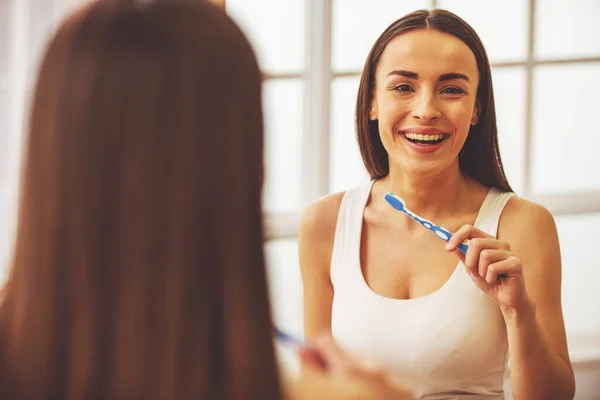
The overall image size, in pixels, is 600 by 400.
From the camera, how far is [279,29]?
200 centimetres

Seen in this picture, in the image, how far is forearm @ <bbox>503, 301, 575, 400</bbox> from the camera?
45.7 inches

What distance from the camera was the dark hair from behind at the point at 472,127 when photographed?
1329 mm

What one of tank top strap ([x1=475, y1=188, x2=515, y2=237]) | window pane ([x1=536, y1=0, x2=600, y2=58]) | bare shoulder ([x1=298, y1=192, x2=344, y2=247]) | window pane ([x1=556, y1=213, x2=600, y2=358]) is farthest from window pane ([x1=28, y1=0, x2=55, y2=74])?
window pane ([x1=556, y1=213, x2=600, y2=358])

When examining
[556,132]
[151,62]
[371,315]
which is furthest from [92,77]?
[556,132]

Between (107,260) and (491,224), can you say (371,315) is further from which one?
(107,260)

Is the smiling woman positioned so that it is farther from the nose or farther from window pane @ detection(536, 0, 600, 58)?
window pane @ detection(536, 0, 600, 58)

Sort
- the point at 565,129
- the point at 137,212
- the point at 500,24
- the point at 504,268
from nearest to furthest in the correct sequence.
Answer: the point at 137,212 → the point at 504,268 → the point at 500,24 → the point at 565,129

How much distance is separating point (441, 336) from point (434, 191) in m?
0.27

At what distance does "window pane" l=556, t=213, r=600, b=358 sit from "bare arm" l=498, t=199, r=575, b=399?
1.04 m

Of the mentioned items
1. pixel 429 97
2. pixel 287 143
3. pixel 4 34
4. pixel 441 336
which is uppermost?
pixel 4 34

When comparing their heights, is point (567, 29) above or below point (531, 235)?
above

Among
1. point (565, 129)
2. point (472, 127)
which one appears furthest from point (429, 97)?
point (565, 129)

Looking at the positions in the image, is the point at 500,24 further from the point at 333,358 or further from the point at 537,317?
the point at 333,358

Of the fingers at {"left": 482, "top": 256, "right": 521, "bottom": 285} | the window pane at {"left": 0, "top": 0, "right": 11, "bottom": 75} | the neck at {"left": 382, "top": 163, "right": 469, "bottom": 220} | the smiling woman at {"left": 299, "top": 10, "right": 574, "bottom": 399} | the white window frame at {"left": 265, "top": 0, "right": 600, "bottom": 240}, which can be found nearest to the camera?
the fingers at {"left": 482, "top": 256, "right": 521, "bottom": 285}
